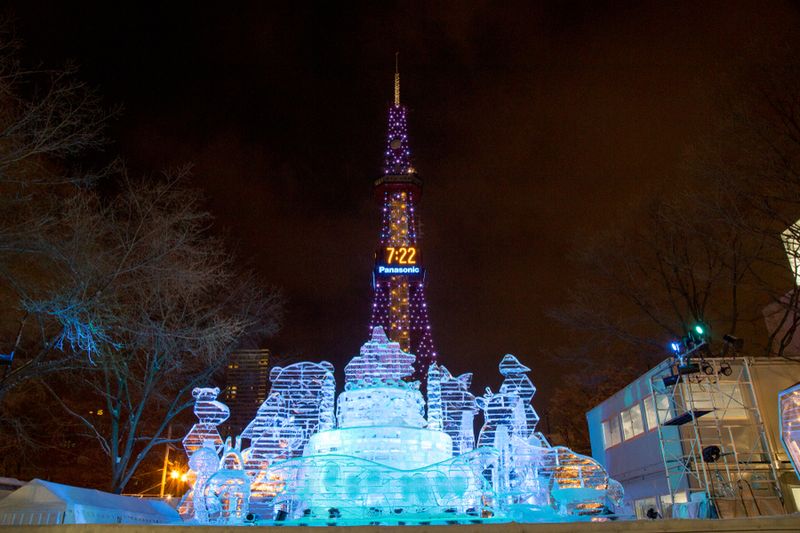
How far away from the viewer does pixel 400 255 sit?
52625 millimetres

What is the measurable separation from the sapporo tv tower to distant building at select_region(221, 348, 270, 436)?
55.8ft

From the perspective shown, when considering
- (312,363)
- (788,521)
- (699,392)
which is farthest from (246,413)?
(788,521)

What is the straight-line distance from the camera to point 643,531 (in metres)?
7.02

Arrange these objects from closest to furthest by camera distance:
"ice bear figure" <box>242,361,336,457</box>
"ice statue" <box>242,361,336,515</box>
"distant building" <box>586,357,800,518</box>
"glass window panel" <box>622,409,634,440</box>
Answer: "distant building" <box>586,357,800,518</box> < "ice statue" <box>242,361,336,515</box> < "ice bear figure" <box>242,361,336,457</box> < "glass window panel" <box>622,409,634,440</box>

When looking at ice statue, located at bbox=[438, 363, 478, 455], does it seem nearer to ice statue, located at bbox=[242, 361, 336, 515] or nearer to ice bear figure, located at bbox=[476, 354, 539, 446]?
ice bear figure, located at bbox=[476, 354, 539, 446]

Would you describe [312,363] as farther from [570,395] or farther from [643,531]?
[570,395]

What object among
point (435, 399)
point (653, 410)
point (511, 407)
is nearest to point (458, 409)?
point (435, 399)

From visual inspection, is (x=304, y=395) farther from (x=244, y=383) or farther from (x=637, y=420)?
(x=244, y=383)

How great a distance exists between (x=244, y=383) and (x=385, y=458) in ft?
54.4

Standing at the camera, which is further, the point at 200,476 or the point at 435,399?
the point at 435,399

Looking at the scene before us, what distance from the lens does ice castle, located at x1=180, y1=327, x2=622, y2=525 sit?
36.3ft

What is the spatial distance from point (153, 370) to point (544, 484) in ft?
42.2

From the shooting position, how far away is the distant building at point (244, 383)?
24.7 meters

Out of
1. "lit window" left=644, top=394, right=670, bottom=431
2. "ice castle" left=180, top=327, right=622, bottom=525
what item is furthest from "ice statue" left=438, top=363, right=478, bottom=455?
"lit window" left=644, top=394, right=670, bottom=431
